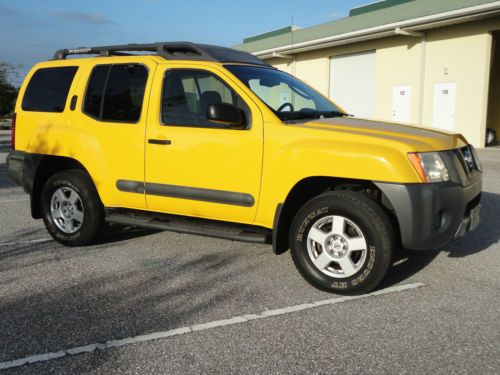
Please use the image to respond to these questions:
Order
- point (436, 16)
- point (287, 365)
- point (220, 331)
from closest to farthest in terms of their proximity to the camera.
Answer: point (287, 365)
point (220, 331)
point (436, 16)

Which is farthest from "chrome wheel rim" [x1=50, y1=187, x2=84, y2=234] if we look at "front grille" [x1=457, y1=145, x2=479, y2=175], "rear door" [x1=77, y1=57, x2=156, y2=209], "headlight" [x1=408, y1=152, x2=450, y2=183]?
"front grille" [x1=457, y1=145, x2=479, y2=175]

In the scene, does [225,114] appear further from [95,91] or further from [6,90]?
[6,90]

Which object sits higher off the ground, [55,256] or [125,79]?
[125,79]

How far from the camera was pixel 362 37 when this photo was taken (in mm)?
19516

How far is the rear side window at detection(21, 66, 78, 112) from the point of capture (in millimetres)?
5195

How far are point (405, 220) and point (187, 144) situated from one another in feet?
6.62

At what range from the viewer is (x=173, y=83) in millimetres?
4586

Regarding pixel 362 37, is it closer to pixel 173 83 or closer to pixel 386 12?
pixel 386 12

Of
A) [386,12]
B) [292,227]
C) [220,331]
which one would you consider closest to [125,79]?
[292,227]

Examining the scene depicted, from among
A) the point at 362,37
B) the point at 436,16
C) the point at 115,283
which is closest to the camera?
the point at 115,283

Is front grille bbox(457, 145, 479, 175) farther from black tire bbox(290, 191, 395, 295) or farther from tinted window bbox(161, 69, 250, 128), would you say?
tinted window bbox(161, 69, 250, 128)

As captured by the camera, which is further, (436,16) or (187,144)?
(436,16)

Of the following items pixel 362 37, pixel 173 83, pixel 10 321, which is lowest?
pixel 10 321

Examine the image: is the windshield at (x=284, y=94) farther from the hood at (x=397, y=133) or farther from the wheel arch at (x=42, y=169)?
the wheel arch at (x=42, y=169)
